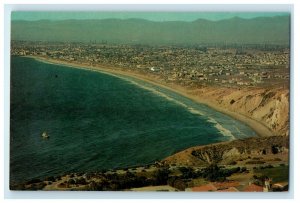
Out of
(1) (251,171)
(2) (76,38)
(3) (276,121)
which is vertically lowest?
(1) (251,171)

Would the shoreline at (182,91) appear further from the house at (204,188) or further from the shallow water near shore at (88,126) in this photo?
the house at (204,188)

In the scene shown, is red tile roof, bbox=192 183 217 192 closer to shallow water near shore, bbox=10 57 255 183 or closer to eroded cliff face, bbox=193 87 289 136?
shallow water near shore, bbox=10 57 255 183

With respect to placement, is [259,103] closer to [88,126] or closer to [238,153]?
[238,153]

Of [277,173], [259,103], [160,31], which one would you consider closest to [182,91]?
[160,31]

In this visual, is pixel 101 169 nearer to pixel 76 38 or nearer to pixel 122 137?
pixel 122 137

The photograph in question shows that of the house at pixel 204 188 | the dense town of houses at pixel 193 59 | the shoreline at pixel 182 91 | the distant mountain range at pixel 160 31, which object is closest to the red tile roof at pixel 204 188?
the house at pixel 204 188

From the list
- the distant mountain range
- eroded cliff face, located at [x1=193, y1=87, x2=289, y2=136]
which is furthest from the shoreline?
the distant mountain range

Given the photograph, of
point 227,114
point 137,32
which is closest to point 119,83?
point 137,32
